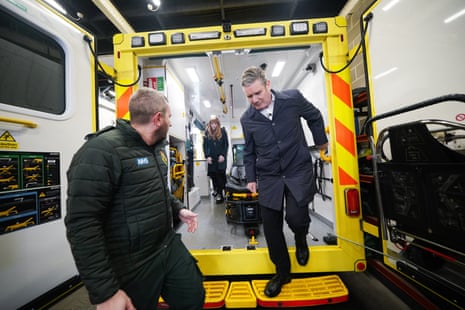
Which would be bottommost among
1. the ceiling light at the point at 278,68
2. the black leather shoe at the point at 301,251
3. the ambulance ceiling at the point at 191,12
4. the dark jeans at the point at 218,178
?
the black leather shoe at the point at 301,251

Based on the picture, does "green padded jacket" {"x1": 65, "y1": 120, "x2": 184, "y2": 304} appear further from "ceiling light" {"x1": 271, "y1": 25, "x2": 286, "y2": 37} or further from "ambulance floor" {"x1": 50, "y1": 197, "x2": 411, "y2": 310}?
"ceiling light" {"x1": 271, "y1": 25, "x2": 286, "y2": 37}

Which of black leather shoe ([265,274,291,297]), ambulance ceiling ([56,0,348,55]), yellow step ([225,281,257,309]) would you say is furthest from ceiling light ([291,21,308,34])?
yellow step ([225,281,257,309])

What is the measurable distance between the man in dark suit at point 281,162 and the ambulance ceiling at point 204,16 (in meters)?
1.37

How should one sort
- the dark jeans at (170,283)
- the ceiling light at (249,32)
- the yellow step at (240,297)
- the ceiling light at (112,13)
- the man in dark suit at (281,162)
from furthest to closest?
1. the ceiling light at (112,13)
2. the ceiling light at (249,32)
3. the man in dark suit at (281,162)
4. the yellow step at (240,297)
5. the dark jeans at (170,283)

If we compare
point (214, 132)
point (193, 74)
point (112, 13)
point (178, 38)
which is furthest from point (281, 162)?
point (193, 74)

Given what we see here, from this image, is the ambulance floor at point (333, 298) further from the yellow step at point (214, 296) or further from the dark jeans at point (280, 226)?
the dark jeans at point (280, 226)

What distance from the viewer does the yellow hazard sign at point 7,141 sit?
1.34 metres

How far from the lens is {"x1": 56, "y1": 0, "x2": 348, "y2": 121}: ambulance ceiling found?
3.04 meters

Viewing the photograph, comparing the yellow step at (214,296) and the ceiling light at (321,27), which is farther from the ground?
the ceiling light at (321,27)

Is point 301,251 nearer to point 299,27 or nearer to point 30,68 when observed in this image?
point 299,27

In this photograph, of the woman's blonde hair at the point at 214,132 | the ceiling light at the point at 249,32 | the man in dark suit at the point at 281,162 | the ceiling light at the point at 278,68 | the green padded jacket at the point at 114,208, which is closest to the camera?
the green padded jacket at the point at 114,208

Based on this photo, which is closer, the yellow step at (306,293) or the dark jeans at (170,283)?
the dark jeans at (170,283)

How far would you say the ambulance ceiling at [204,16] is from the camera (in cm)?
304

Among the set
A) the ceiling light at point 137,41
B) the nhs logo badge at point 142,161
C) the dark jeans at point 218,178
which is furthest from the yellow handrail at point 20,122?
the dark jeans at point 218,178
